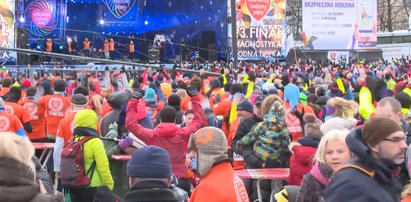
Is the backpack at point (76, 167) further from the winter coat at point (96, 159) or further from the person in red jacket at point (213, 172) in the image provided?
the person in red jacket at point (213, 172)

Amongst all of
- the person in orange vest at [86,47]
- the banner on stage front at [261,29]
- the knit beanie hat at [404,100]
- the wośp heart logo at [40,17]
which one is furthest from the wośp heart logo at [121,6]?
the knit beanie hat at [404,100]

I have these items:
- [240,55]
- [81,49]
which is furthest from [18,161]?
[81,49]

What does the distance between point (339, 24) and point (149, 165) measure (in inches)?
1348

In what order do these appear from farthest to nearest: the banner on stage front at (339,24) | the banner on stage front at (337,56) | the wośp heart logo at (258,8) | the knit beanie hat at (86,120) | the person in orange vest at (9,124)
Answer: the banner on stage front at (339,24), the banner on stage front at (337,56), the wośp heart logo at (258,8), the person in orange vest at (9,124), the knit beanie hat at (86,120)

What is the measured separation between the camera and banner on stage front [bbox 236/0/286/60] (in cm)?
3109

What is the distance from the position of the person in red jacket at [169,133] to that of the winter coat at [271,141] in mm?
660

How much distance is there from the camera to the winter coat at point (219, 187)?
4.50 m

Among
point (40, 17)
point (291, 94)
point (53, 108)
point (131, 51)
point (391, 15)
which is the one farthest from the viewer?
point (391, 15)

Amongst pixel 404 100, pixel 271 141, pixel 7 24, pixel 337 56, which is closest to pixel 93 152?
pixel 271 141

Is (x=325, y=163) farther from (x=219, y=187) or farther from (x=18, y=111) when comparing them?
(x=18, y=111)

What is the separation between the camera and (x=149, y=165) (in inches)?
155

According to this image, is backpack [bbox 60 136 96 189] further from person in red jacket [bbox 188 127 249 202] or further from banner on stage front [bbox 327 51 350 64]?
banner on stage front [bbox 327 51 350 64]

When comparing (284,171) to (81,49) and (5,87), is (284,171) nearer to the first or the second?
(5,87)

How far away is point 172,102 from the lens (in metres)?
9.23
